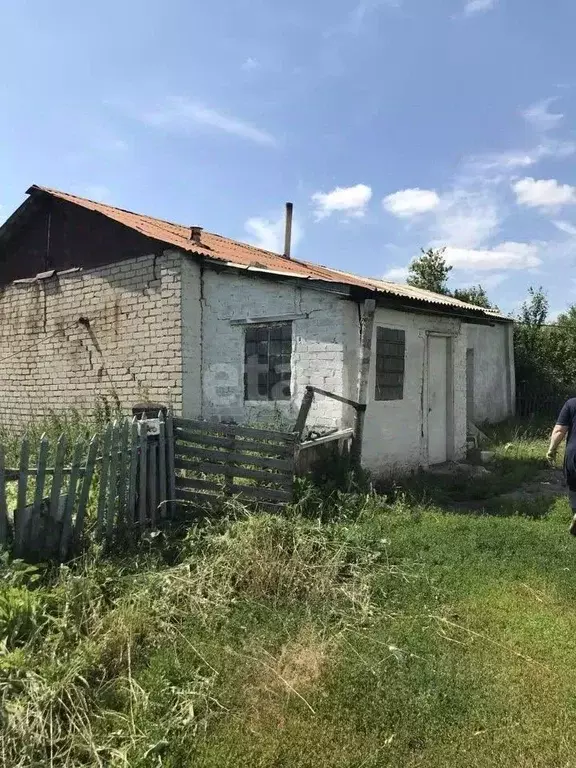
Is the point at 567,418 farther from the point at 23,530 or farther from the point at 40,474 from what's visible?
the point at 23,530

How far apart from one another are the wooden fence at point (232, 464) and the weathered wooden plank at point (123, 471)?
0.83 meters

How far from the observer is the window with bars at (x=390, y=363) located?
8.28 metres

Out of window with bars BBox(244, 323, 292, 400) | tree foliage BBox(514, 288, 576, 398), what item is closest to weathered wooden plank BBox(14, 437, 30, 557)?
window with bars BBox(244, 323, 292, 400)

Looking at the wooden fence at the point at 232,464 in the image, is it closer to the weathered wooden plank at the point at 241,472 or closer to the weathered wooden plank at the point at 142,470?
the weathered wooden plank at the point at 241,472

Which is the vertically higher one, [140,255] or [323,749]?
[140,255]

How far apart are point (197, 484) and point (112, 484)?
3.68ft

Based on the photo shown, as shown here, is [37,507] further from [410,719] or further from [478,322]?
[478,322]

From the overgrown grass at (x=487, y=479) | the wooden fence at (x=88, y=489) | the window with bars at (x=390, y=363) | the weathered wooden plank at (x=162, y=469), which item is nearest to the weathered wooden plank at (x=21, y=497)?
the wooden fence at (x=88, y=489)

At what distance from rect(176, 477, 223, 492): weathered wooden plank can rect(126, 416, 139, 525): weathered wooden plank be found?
65 centimetres

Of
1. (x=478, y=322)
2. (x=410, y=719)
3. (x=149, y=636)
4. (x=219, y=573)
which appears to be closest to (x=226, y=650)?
(x=149, y=636)

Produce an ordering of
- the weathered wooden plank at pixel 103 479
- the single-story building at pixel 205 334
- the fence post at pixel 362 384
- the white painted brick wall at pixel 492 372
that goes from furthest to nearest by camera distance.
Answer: the white painted brick wall at pixel 492 372
the single-story building at pixel 205 334
the fence post at pixel 362 384
the weathered wooden plank at pixel 103 479

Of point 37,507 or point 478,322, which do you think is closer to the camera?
point 37,507

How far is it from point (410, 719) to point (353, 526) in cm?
237

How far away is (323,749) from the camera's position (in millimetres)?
2738
